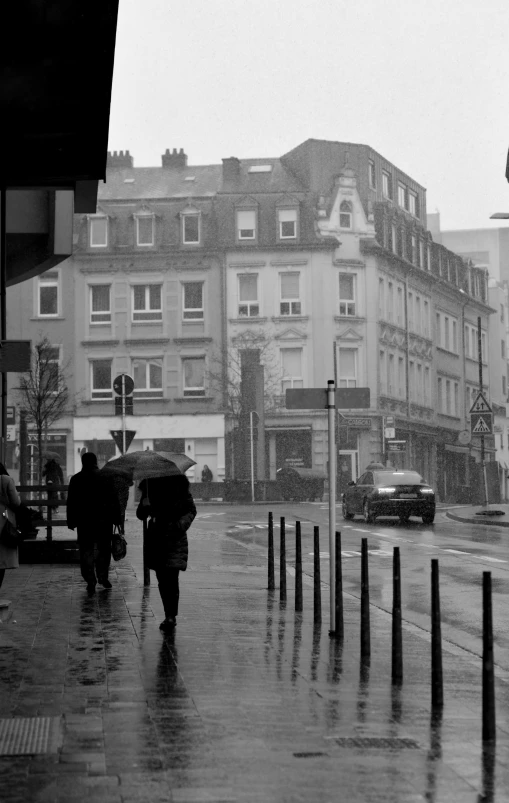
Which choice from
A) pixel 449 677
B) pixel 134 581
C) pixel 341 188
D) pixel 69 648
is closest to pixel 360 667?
pixel 449 677

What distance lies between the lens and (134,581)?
56.5ft

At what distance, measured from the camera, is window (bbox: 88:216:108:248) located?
228ft

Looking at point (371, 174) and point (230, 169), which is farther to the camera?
point (371, 174)

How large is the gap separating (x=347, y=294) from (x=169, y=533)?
193ft

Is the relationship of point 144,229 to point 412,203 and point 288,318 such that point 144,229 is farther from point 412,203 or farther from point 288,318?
point 412,203

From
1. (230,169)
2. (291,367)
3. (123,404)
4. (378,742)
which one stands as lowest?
(378,742)

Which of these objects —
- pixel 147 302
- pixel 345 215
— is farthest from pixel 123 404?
pixel 345 215

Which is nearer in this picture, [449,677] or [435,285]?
[449,677]

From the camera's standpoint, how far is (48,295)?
69.2 metres

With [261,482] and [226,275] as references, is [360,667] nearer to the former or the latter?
[261,482]

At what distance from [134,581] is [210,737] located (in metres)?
10.5

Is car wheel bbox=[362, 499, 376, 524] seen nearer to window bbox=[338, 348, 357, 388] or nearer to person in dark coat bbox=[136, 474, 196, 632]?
person in dark coat bbox=[136, 474, 196, 632]

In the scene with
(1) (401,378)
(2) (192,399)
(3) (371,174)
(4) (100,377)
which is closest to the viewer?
(2) (192,399)

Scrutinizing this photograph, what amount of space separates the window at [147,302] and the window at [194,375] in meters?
2.76
